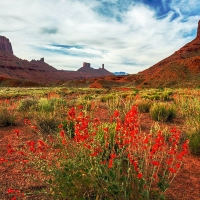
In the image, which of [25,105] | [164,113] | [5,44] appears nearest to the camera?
[164,113]

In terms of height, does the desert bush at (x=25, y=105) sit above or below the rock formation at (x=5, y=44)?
below

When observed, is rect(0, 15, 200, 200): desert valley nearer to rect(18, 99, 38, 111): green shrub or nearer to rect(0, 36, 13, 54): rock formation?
rect(18, 99, 38, 111): green shrub

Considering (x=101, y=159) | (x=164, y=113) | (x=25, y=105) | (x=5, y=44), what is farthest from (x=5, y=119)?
(x=5, y=44)

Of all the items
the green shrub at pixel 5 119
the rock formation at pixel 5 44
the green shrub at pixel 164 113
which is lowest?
the green shrub at pixel 5 119

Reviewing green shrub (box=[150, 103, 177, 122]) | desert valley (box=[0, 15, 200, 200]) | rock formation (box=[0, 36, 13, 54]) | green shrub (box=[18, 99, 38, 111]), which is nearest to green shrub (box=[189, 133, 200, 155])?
desert valley (box=[0, 15, 200, 200])

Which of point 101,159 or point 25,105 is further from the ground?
point 101,159

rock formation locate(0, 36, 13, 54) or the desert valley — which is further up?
rock formation locate(0, 36, 13, 54)

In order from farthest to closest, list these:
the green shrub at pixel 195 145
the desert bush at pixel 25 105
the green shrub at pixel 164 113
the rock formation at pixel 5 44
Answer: the rock formation at pixel 5 44 → the desert bush at pixel 25 105 → the green shrub at pixel 164 113 → the green shrub at pixel 195 145

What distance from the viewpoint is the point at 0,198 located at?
3059mm

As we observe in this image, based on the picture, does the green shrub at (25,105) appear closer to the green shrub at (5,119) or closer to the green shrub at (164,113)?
the green shrub at (5,119)

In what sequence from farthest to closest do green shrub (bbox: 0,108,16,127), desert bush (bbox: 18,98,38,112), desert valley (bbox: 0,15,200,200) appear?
desert bush (bbox: 18,98,38,112) < green shrub (bbox: 0,108,16,127) < desert valley (bbox: 0,15,200,200)

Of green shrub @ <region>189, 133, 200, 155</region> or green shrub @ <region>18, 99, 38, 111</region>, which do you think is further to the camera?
green shrub @ <region>18, 99, 38, 111</region>

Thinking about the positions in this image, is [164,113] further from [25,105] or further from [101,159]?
[25,105]

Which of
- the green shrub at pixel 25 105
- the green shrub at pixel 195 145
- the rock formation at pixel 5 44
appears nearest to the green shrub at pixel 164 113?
the green shrub at pixel 195 145
